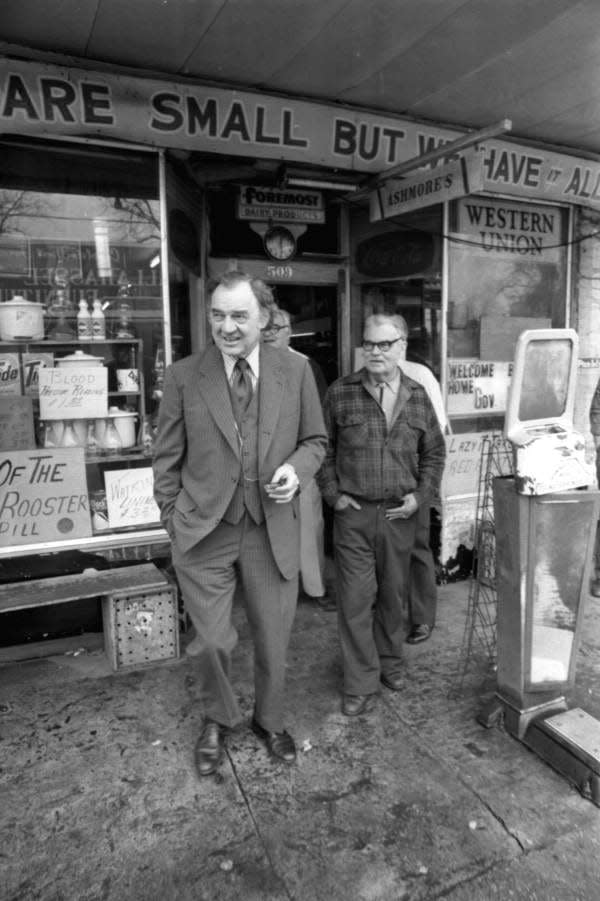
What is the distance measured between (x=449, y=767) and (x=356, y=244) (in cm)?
396

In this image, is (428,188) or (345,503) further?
(428,188)

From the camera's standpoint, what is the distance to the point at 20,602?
134 inches

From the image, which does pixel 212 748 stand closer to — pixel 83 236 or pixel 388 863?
pixel 388 863

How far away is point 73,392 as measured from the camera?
3.87 m

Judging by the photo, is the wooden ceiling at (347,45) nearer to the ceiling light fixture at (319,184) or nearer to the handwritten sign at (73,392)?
the ceiling light fixture at (319,184)

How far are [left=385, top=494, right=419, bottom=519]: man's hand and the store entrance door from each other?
2.35 metres

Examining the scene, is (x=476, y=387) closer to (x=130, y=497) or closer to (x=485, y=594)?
(x=485, y=594)

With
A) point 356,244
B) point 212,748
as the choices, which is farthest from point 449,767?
point 356,244

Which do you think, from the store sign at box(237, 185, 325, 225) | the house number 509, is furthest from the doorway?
the store sign at box(237, 185, 325, 225)

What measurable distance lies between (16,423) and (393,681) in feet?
8.28

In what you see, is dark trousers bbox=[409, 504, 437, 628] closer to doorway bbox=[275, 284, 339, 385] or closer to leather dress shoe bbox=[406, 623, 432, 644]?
leather dress shoe bbox=[406, 623, 432, 644]

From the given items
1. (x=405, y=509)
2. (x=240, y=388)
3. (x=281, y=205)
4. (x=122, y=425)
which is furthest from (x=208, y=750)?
(x=281, y=205)

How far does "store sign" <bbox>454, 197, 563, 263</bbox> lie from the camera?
511cm

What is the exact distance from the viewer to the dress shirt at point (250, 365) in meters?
2.59
